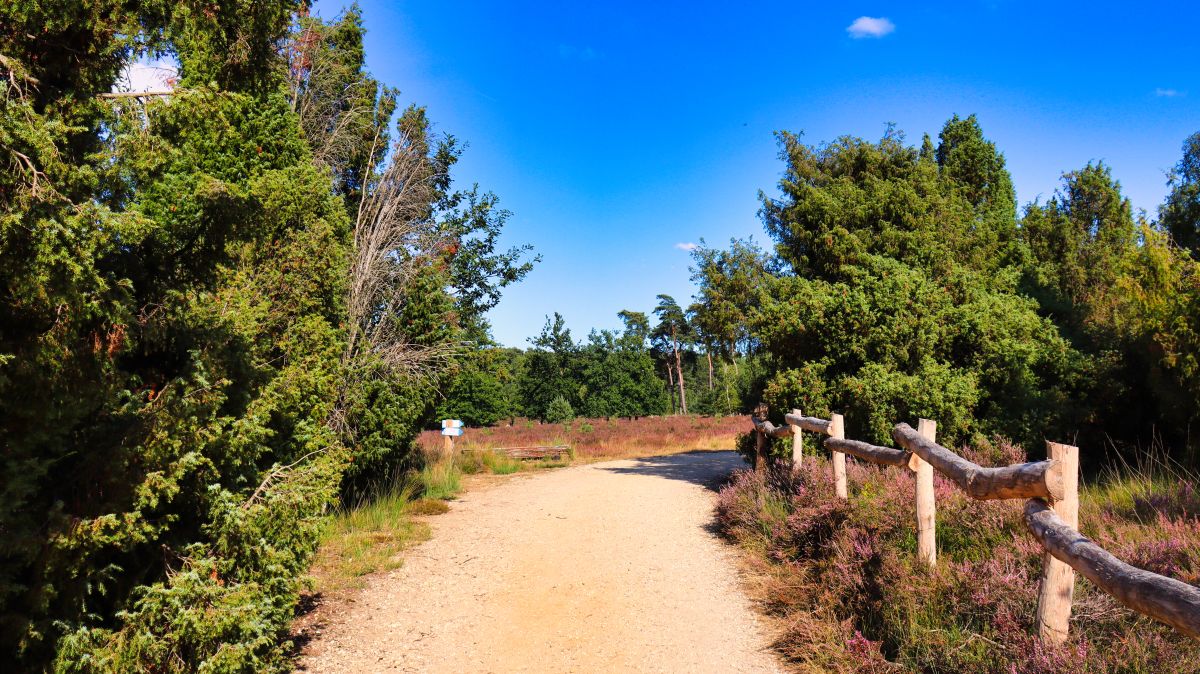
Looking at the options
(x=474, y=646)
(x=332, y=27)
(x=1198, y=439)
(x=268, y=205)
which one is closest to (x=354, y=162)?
(x=332, y=27)

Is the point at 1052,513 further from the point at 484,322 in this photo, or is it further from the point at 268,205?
the point at 484,322

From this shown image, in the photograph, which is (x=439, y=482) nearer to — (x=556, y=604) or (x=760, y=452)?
(x=760, y=452)

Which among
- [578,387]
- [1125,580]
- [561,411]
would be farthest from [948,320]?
[578,387]

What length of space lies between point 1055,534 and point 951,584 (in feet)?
4.89

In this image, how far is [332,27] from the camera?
40.1ft

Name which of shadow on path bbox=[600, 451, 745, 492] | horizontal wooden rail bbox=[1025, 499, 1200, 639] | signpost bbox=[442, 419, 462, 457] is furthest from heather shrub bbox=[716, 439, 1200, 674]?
signpost bbox=[442, 419, 462, 457]

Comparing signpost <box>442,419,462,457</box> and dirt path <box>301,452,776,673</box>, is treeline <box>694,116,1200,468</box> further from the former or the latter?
signpost <box>442,419,462,457</box>

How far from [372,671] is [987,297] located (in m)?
11.6

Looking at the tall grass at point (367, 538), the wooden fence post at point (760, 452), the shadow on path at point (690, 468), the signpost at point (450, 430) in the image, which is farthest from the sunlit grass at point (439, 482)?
the wooden fence post at point (760, 452)

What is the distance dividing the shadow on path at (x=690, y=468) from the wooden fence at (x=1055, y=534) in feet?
28.4

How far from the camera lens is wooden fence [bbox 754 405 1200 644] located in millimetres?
2213

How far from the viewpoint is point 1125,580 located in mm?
2408

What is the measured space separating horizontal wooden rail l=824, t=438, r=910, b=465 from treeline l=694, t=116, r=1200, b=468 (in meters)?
3.65

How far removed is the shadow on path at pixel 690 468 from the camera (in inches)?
610
